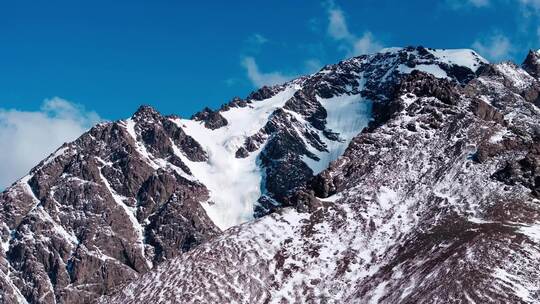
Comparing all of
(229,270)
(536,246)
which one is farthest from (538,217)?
(229,270)

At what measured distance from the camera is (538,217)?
6201 inches

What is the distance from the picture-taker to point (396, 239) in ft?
545

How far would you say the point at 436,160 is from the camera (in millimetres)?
188500

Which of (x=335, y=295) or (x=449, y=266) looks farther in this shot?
(x=335, y=295)

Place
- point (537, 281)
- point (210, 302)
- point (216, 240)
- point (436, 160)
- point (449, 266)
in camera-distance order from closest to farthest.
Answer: point (537, 281), point (449, 266), point (210, 302), point (216, 240), point (436, 160)

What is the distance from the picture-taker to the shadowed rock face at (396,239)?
142 meters

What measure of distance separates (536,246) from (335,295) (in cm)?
3502

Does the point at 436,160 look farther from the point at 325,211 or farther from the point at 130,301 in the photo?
the point at 130,301

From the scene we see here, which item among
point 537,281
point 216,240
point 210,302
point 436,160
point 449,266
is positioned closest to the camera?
point 537,281

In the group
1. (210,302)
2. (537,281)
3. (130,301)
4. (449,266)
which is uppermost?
(130,301)

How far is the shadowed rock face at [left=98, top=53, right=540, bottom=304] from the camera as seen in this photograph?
142m

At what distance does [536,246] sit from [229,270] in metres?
53.8

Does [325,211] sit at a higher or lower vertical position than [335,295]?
higher

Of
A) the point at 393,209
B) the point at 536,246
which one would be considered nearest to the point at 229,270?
the point at 393,209
